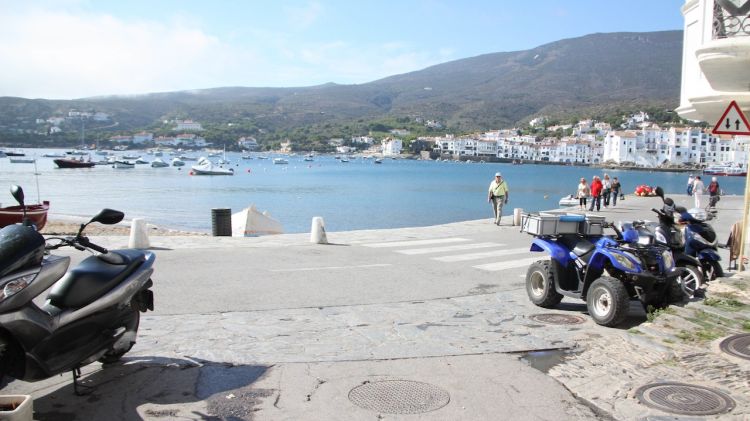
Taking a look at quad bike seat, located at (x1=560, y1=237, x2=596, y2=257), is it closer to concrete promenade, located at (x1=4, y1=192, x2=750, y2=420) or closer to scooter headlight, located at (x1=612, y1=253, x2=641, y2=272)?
scooter headlight, located at (x1=612, y1=253, x2=641, y2=272)

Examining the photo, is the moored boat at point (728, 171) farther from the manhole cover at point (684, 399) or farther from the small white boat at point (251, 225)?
the manhole cover at point (684, 399)

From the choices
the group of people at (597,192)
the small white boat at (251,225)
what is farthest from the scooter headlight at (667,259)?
the group of people at (597,192)

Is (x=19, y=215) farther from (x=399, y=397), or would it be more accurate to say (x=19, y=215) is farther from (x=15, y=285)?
(x=399, y=397)

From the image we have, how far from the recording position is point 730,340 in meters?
5.89

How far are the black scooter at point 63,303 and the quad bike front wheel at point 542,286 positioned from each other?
5023 millimetres

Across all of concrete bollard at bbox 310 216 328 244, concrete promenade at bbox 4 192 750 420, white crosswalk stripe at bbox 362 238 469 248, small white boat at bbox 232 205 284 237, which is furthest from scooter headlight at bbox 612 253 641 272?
small white boat at bbox 232 205 284 237

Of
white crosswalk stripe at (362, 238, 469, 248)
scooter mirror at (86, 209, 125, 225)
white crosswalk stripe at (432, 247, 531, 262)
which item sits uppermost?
scooter mirror at (86, 209, 125, 225)

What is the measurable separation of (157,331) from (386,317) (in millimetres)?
2668

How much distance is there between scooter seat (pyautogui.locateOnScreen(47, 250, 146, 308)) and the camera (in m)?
4.56

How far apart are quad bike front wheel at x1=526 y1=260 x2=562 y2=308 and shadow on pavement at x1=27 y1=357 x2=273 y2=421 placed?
4.18 meters

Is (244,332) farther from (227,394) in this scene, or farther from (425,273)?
(425,273)

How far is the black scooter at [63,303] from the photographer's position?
4055 millimetres

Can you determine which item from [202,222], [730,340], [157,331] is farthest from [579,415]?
[202,222]

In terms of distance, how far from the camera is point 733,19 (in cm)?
1126
